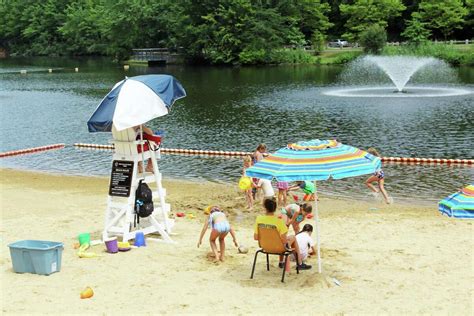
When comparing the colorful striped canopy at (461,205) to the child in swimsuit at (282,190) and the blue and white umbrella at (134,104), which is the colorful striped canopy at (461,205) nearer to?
the blue and white umbrella at (134,104)

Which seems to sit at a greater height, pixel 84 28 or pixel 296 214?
pixel 84 28

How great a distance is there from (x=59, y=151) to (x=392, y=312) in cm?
2562

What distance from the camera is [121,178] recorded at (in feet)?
50.1

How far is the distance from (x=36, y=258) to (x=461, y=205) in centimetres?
776

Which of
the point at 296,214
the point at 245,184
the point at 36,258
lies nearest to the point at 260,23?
the point at 245,184

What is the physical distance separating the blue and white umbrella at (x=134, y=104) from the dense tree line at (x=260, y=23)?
7872 cm

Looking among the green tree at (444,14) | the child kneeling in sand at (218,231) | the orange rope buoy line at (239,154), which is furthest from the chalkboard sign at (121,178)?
the green tree at (444,14)

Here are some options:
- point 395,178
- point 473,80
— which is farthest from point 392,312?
point 473,80

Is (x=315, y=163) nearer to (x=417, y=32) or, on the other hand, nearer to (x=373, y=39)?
(x=373, y=39)

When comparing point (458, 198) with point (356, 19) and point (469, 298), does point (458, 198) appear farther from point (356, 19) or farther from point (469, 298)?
point (356, 19)

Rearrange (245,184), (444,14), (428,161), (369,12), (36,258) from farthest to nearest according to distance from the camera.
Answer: (369,12), (444,14), (428,161), (245,184), (36,258)

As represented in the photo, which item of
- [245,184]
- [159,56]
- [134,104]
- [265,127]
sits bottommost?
[265,127]

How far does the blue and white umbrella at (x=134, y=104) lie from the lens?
14625mm

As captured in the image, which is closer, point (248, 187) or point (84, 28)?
point (248, 187)
